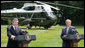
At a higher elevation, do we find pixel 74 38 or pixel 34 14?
pixel 74 38

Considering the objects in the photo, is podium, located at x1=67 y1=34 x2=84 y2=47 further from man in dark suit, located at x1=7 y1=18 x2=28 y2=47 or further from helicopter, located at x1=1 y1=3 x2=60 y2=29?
helicopter, located at x1=1 y1=3 x2=60 y2=29

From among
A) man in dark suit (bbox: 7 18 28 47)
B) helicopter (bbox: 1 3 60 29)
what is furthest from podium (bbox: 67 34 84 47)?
helicopter (bbox: 1 3 60 29)

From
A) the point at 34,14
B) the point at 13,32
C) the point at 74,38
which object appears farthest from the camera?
the point at 34,14

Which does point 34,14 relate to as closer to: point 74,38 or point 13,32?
point 13,32

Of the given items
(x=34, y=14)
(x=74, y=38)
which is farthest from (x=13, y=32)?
(x=34, y=14)

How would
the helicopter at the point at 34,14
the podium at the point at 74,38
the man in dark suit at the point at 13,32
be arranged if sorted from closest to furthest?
the podium at the point at 74,38 → the man in dark suit at the point at 13,32 → the helicopter at the point at 34,14

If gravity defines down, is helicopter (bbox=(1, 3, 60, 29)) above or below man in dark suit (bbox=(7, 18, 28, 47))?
below

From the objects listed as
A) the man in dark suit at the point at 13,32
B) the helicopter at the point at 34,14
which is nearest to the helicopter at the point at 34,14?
the helicopter at the point at 34,14

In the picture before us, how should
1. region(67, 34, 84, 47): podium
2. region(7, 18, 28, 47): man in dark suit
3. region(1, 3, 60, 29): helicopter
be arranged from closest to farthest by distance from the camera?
region(67, 34, 84, 47): podium, region(7, 18, 28, 47): man in dark suit, region(1, 3, 60, 29): helicopter

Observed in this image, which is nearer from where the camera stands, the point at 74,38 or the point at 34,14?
the point at 74,38

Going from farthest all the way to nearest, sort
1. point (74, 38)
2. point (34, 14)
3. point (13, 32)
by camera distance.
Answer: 1. point (34, 14)
2. point (13, 32)
3. point (74, 38)

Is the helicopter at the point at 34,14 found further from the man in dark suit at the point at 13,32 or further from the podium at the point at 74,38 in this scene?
the podium at the point at 74,38

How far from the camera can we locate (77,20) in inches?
1683

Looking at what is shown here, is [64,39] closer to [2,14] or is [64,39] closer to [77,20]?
[2,14]
